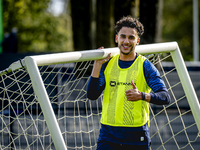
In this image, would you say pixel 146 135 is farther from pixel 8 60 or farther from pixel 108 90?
pixel 8 60

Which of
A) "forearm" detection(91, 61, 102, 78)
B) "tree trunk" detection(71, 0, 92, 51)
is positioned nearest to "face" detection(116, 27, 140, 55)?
"forearm" detection(91, 61, 102, 78)

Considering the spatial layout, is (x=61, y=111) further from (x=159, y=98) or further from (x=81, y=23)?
(x=81, y=23)

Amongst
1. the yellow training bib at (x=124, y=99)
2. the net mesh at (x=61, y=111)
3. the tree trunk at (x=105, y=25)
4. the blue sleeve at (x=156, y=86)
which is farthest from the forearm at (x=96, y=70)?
the tree trunk at (x=105, y=25)

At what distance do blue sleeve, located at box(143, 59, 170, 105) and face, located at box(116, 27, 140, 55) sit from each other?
0.17m

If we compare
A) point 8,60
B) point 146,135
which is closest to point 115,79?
point 146,135

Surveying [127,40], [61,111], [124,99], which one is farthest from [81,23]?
[124,99]

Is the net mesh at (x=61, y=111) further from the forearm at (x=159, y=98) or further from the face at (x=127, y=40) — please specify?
the forearm at (x=159, y=98)

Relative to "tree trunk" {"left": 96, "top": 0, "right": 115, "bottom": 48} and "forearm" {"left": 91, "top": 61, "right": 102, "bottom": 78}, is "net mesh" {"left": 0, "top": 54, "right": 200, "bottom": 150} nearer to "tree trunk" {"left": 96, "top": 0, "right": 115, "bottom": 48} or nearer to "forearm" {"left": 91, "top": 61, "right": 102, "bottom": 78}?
"forearm" {"left": 91, "top": 61, "right": 102, "bottom": 78}

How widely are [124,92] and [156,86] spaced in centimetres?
26

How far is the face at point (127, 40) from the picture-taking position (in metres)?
2.21

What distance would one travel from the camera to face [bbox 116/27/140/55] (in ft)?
7.27

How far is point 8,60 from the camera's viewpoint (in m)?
6.57

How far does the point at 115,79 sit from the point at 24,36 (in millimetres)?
22300

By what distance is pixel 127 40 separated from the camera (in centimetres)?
221
